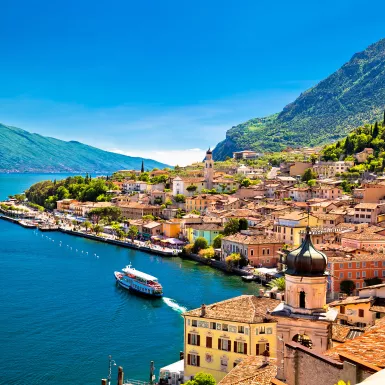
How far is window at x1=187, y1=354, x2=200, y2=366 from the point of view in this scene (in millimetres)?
23484

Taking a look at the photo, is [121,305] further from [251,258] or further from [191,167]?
[191,167]

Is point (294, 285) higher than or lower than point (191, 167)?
lower

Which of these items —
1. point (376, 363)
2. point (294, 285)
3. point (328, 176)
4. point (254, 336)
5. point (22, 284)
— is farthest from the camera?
point (328, 176)

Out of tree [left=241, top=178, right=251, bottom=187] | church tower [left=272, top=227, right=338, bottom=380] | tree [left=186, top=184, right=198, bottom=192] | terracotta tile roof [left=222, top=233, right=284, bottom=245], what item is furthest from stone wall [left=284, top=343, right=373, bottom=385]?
tree [left=186, top=184, right=198, bottom=192]

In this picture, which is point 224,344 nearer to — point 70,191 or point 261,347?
point 261,347

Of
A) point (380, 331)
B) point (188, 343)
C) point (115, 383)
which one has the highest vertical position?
point (380, 331)

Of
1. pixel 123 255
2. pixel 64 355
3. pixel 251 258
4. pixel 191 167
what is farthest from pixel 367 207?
pixel 191 167

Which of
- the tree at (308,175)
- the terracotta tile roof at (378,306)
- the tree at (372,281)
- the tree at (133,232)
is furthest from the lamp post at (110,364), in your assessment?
the tree at (308,175)

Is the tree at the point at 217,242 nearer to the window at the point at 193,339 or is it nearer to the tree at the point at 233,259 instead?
the tree at the point at 233,259

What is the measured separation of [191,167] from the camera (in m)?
148

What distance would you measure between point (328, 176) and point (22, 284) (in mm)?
64802

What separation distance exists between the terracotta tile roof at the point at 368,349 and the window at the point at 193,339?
50.8 ft

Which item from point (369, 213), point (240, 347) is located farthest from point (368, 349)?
point (369, 213)

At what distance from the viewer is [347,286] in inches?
1558
